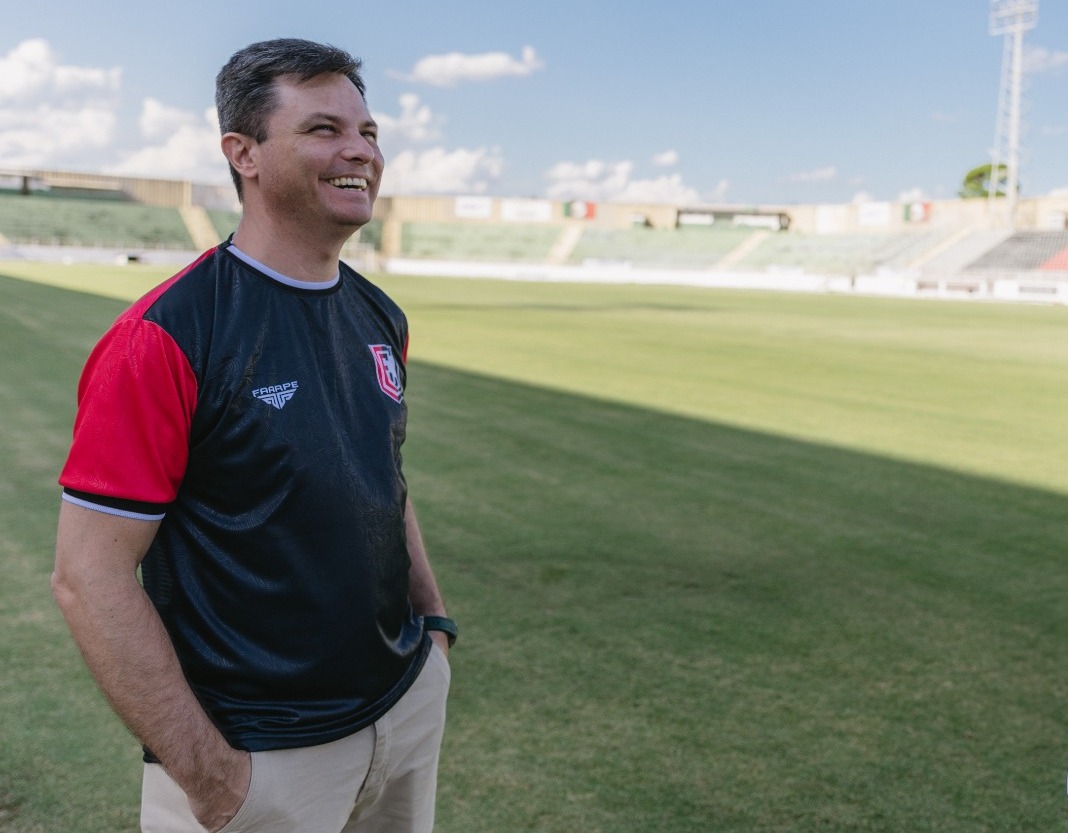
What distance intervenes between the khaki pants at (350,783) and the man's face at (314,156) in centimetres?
92

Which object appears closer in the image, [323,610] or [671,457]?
[323,610]

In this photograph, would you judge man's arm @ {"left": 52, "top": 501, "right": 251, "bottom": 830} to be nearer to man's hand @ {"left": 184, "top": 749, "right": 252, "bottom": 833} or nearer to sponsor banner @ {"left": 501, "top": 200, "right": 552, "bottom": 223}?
man's hand @ {"left": 184, "top": 749, "right": 252, "bottom": 833}

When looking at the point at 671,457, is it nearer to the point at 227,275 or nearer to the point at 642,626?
the point at 642,626

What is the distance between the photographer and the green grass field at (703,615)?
3.23 metres

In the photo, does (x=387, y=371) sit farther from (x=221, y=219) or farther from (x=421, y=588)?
(x=221, y=219)

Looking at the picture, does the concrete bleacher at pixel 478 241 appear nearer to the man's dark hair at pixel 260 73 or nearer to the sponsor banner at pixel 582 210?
the sponsor banner at pixel 582 210

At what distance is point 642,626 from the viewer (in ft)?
15.2

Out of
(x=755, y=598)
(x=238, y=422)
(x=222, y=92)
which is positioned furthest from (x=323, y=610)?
(x=755, y=598)

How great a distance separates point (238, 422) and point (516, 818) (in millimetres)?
1776

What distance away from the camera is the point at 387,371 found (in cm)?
207

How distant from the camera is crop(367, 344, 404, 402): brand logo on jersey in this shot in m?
2.04

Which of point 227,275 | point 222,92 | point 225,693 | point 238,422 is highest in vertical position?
point 222,92

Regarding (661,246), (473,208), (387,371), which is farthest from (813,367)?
(473,208)

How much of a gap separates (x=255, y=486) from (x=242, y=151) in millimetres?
611
